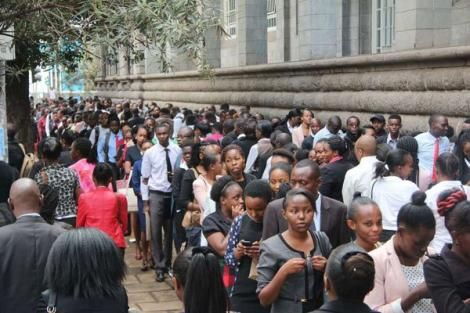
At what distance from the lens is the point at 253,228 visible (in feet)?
19.0

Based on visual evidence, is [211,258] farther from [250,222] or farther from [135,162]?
[135,162]

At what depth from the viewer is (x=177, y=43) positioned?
298 inches

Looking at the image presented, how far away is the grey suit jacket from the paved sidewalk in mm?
3412

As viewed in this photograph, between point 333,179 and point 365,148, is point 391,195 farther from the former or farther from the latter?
point 333,179

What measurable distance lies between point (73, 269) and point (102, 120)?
35.6 feet

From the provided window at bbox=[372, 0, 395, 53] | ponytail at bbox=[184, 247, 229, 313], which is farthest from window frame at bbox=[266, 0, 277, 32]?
ponytail at bbox=[184, 247, 229, 313]

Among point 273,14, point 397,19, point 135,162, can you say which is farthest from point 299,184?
point 273,14

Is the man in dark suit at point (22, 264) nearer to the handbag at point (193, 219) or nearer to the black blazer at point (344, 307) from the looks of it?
the black blazer at point (344, 307)

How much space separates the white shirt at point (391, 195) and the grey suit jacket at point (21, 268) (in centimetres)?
289

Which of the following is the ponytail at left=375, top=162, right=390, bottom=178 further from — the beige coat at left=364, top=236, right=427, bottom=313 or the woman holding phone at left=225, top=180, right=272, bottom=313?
the beige coat at left=364, top=236, right=427, bottom=313

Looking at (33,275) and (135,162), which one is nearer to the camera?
(33,275)

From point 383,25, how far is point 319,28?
229 centimetres

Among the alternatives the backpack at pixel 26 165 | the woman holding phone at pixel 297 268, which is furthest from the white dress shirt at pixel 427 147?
the woman holding phone at pixel 297 268

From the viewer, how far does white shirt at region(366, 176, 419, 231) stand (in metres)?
6.70
